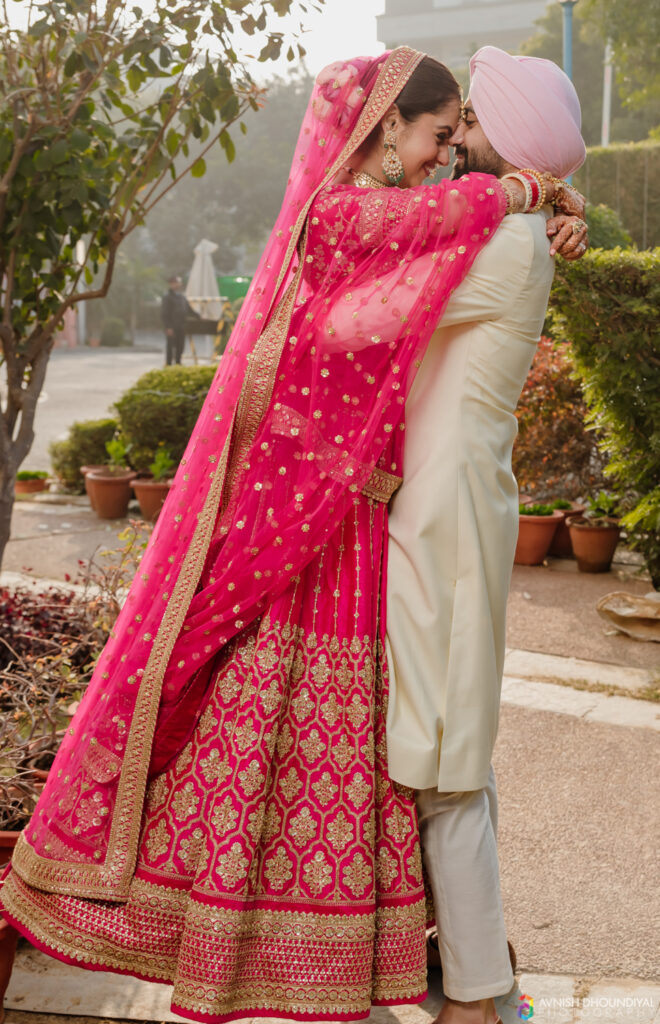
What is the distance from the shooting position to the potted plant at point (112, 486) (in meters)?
8.16

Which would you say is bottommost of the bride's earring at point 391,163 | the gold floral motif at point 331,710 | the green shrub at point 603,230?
the gold floral motif at point 331,710

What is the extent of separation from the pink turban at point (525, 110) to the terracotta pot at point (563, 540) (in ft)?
16.2

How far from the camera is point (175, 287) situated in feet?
61.7

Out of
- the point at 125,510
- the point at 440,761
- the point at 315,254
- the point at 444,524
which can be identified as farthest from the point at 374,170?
the point at 125,510

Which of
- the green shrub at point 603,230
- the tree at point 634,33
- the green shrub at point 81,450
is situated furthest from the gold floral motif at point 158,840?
the tree at point 634,33

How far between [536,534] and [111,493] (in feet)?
11.0

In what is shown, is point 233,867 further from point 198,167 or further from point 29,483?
point 29,483

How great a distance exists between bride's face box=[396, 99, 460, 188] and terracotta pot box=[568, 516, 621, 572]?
4.59 m

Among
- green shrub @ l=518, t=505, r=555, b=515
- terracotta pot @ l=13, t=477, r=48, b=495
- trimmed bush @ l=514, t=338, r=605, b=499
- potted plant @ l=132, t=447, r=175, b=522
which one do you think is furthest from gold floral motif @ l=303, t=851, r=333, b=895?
terracotta pot @ l=13, t=477, r=48, b=495

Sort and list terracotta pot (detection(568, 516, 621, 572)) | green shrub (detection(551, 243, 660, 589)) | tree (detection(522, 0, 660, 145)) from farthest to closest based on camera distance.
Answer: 1. tree (detection(522, 0, 660, 145))
2. terracotta pot (detection(568, 516, 621, 572))
3. green shrub (detection(551, 243, 660, 589))

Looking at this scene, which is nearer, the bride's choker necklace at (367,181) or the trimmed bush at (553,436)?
the bride's choker necklace at (367,181)

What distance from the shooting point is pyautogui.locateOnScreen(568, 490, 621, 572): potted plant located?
646 centimetres

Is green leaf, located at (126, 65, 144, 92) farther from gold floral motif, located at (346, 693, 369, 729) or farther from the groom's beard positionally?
gold floral motif, located at (346, 693, 369, 729)

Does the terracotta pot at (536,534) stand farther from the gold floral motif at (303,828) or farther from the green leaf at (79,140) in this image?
the gold floral motif at (303,828)
